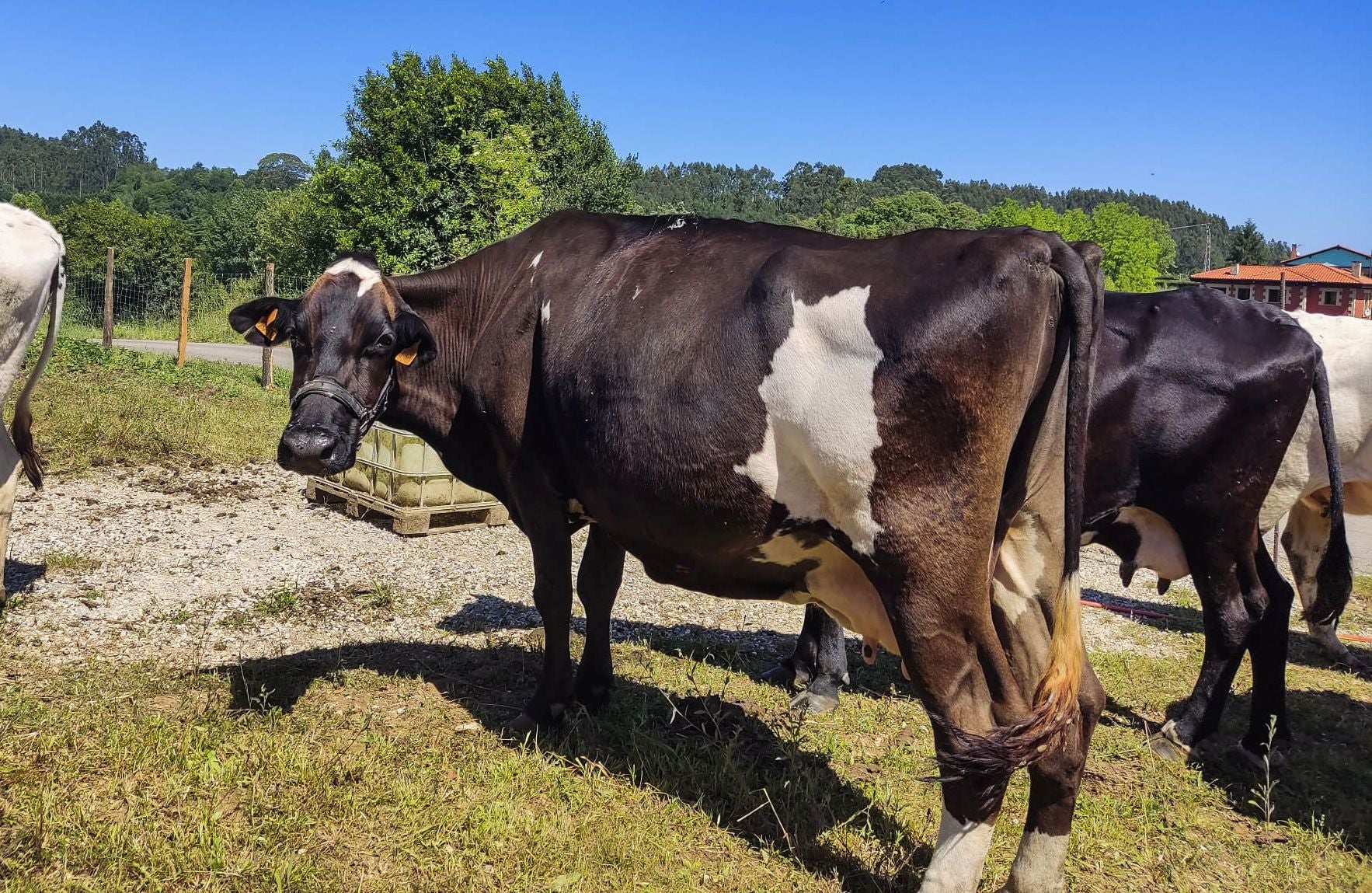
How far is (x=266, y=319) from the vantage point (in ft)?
16.7

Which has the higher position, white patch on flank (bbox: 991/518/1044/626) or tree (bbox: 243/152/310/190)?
tree (bbox: 243/152/310/190)

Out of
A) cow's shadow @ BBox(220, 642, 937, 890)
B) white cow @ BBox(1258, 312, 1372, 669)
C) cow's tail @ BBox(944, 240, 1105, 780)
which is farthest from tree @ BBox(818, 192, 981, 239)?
cow's tail @ BBox(944, 240, 1105, 780)

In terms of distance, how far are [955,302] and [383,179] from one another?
22.0m

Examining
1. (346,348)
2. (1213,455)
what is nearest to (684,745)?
(346,348)

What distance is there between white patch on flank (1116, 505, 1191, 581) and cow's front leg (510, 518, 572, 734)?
3394 millimetres

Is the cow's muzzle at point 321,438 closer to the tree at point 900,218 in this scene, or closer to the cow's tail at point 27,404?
the cow's tail at point 27,404

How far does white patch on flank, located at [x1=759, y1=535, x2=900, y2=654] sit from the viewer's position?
3.85 meters

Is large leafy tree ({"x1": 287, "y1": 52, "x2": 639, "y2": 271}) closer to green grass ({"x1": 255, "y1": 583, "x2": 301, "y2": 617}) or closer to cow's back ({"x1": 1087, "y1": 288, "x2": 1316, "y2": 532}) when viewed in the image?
green grass ({"x1": 255, "y1": 583, "x2": 301, "y2": 617})

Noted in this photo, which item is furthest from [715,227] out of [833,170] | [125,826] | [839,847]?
[833,170]

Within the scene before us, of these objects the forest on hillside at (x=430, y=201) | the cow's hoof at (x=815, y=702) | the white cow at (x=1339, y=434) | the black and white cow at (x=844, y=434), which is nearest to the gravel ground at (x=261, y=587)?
the cow's hoof at (x=815, y=702)

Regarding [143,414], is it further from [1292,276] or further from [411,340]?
[1292,276]

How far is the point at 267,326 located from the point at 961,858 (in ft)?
13.9

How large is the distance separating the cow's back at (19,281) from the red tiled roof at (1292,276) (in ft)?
213

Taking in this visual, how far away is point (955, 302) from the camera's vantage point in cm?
335
